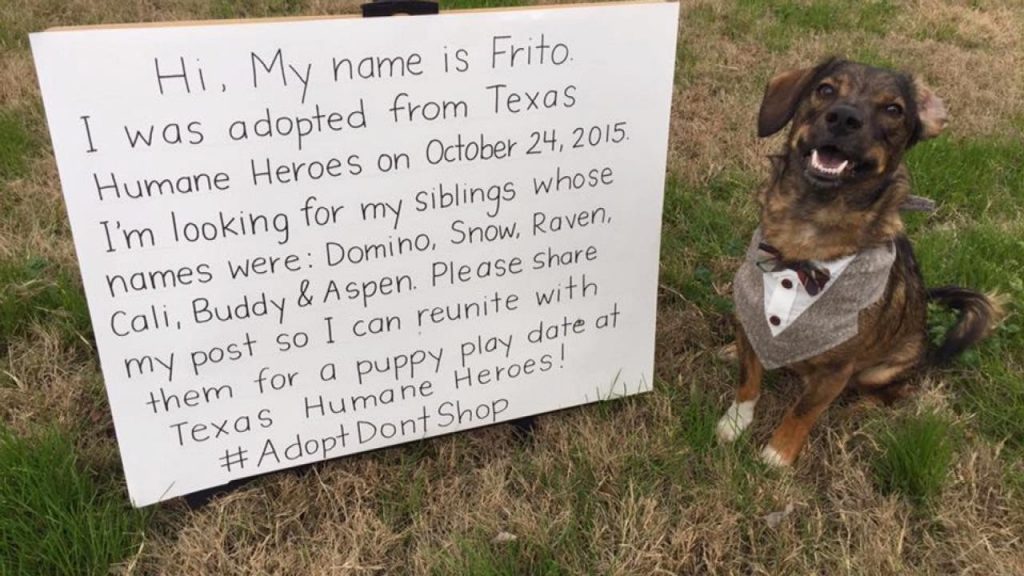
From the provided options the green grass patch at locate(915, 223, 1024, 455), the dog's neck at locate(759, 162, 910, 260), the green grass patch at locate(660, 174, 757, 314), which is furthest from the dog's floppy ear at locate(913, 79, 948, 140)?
the green grass patch at locate(660, 174, 757, 314)

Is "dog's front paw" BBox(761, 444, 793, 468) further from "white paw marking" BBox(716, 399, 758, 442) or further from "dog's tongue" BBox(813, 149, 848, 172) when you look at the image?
"dog's tongue" BBox(813, 149, 848, 172)

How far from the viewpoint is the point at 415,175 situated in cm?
218

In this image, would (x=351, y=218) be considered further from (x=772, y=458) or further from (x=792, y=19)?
(x=792, y=19)

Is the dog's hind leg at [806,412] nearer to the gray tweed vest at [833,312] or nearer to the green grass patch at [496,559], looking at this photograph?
the gray tweed vest at [833,312]

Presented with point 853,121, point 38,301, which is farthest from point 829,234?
point 38,301

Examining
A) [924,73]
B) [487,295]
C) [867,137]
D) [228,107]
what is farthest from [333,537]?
[924,73]

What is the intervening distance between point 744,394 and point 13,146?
3567 millimetres

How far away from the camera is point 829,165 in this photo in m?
2.16

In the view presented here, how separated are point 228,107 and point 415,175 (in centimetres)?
49

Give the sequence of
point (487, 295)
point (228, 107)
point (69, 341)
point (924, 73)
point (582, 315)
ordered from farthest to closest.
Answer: point (924, 73)
point (69, 341)
point (582, 315)
point (487, 295)
point (228, 107)

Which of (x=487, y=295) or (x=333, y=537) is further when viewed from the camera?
(x=487, y=295)

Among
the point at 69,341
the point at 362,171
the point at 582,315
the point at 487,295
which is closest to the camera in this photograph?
the point at 362,171

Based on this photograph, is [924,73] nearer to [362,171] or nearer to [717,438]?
[717,438]

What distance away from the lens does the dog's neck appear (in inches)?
89.0
